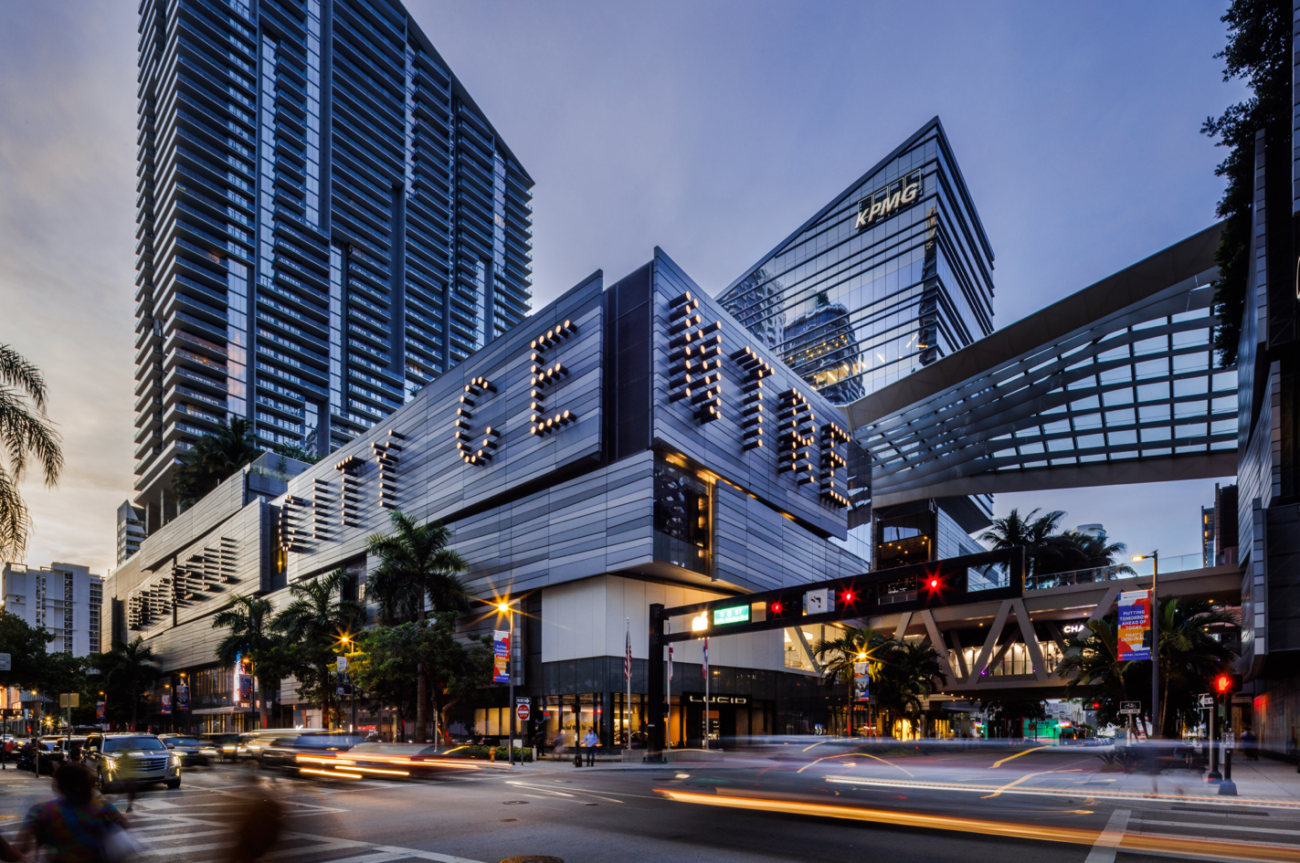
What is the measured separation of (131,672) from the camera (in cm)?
10500

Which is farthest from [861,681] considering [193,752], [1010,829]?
[1010,829]

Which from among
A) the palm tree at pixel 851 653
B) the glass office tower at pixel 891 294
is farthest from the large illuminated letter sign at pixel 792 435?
the glass office tower at pixel 891 294

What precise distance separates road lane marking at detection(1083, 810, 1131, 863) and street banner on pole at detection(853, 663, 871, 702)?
34.4m

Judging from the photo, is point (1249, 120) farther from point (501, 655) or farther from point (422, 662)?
point (422, 662)

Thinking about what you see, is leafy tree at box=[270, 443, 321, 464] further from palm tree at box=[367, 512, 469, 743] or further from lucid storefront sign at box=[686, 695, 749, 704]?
lucid storefront sign at box=[686, 695, 749, 704]

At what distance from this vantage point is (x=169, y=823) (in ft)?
54.7

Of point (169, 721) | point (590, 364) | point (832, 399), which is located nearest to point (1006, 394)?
point (590, 364)

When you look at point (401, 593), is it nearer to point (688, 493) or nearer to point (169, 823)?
point (688, 493)

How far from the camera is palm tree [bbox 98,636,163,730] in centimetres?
10388

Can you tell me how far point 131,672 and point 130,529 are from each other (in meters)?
90.0

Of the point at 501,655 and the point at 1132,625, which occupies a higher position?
the point at 1132,625

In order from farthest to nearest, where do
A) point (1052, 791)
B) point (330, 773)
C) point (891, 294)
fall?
point (891, 294), point (330, 773), point (1052, 791)

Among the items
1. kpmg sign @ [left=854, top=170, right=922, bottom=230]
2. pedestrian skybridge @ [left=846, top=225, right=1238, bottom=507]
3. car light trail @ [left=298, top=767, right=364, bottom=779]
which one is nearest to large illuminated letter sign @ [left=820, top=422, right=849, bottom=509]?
pedestrian skybridge @ [left=846, top=225, right=1238, bottom=507]

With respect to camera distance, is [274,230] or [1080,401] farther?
[274,230]
